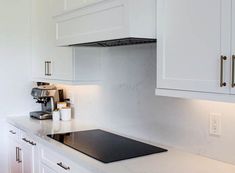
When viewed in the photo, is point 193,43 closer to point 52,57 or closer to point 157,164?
point 157,164

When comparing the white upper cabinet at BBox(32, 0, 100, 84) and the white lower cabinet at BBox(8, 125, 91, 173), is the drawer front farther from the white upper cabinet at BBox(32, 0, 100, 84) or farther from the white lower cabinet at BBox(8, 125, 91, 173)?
the white upper cabinet at BBox(32, 0, 100, 84)

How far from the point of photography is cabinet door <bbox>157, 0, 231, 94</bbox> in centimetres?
143

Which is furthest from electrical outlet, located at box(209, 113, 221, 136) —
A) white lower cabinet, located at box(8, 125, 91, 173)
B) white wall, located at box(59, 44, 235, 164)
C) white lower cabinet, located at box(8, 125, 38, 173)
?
white lower cabinet, located at box(8, 125, 38, 173)

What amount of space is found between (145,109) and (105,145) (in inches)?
15.5

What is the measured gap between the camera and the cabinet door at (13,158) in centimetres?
321

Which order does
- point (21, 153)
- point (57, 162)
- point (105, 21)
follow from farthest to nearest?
1. point (21, 153)
2. point (57, 162)
3. point (105, 21)

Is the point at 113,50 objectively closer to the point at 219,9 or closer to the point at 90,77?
the point at 90,77

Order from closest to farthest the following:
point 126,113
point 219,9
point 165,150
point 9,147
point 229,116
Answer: point 219,9
point 229,116
point 165,150
point 126,113
point 9,147

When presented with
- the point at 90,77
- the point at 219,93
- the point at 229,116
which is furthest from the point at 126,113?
the point at 219,93

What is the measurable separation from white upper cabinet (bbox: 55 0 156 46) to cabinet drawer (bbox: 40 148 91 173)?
2.65 feet

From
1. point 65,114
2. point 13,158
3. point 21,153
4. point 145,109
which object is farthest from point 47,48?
point 145,109

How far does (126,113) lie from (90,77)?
50 centimetres

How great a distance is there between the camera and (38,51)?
3.42m

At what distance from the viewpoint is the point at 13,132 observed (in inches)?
129
